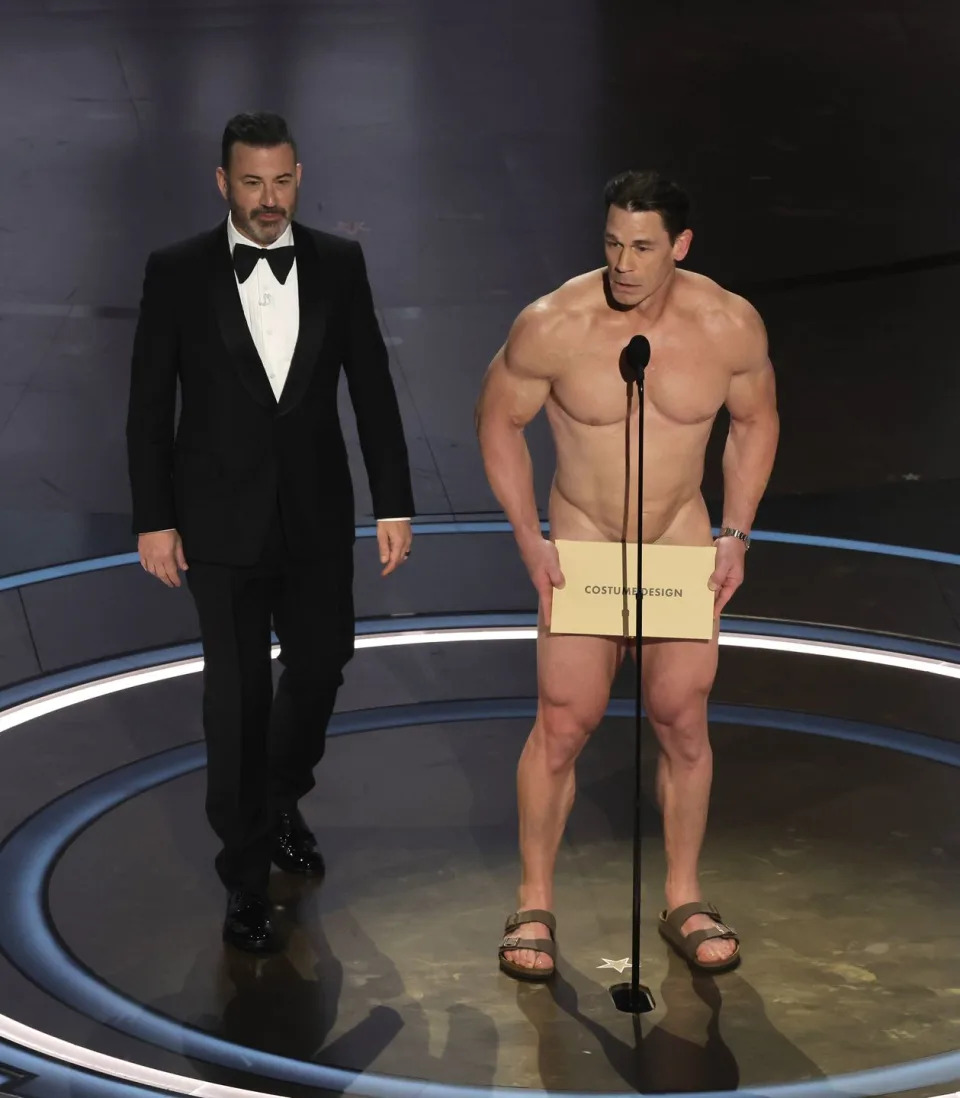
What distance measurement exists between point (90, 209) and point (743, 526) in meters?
7.58

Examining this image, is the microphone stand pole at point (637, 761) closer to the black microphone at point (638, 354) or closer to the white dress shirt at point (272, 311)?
the black microphone at point (638, 354)

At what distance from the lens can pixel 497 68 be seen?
1403 centimetres

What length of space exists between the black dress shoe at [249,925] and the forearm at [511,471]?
1019mm

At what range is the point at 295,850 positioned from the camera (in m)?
4.75

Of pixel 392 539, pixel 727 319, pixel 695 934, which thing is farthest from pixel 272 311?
pixel 695 934

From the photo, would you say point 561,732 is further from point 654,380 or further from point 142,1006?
point 142,1006

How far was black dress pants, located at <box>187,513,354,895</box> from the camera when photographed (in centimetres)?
435

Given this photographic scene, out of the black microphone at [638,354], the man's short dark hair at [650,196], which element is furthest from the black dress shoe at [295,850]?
the man's short dark hair at [650,196]

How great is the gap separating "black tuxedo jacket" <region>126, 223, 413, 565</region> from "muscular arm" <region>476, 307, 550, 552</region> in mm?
421

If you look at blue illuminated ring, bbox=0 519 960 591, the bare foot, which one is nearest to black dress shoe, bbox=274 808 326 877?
the bare foot

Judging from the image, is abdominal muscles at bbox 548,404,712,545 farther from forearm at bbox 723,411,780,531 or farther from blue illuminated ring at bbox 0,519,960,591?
blue illuminated ring at bbox 0,519,960,591

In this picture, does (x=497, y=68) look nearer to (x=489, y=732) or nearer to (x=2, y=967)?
(x=489, y=732)

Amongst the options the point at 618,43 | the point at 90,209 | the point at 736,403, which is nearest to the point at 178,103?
the point at 90,209

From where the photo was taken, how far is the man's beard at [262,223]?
4.20 metres
